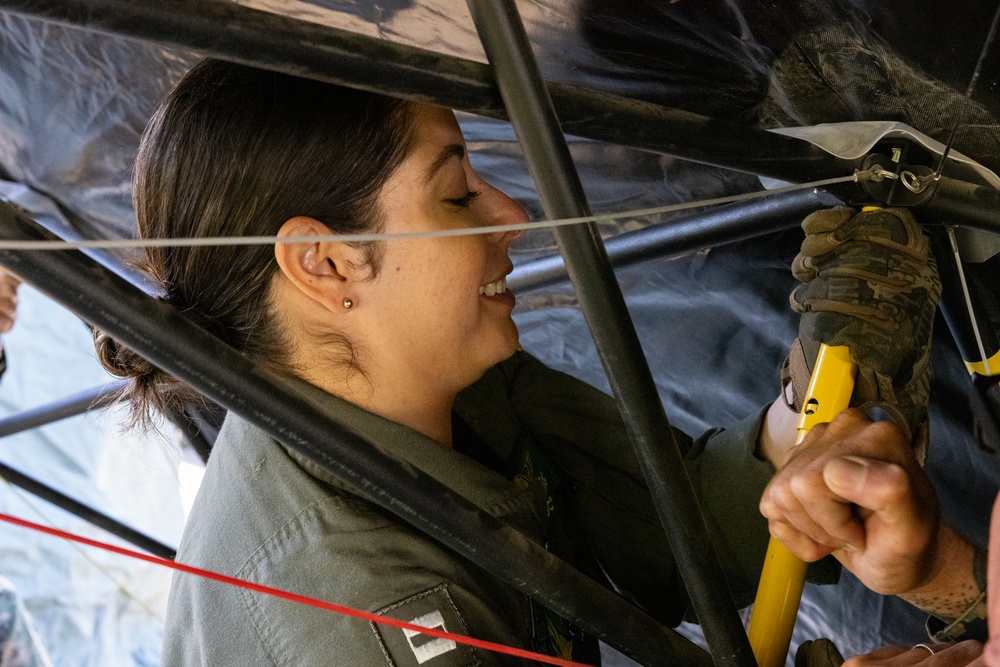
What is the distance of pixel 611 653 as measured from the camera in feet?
5.96

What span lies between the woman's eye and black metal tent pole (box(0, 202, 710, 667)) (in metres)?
0.38

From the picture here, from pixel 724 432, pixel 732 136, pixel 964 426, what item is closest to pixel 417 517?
pixel 732 136

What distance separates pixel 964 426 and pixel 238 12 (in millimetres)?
1018

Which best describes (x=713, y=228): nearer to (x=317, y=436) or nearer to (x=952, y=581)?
(x=952, y=581)

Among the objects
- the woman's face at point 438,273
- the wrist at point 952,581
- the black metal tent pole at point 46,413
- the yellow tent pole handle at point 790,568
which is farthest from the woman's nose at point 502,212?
the black metal tent pole at point 46,413

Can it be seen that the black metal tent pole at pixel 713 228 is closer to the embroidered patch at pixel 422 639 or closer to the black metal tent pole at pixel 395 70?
the black metal tent pole at pixel 395 70

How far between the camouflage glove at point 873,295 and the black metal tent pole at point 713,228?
0.23 feet

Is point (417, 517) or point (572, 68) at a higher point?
point (572, 68)

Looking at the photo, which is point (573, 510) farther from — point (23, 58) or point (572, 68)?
point (23, 58)

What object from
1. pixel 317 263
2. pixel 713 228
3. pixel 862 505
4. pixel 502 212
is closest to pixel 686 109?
pixel 713 228

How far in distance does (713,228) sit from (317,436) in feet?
2.23

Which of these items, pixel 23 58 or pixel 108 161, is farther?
pixel 108 161

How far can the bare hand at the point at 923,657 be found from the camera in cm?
74

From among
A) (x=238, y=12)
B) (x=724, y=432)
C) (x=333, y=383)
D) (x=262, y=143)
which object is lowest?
(x=724, y=432)
